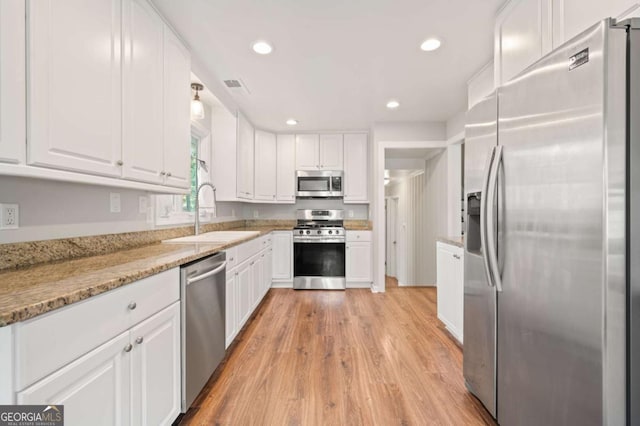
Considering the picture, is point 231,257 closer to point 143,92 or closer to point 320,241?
point 143,92

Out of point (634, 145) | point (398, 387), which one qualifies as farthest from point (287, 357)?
point (634, 145)

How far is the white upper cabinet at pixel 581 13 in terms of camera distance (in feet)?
3.67

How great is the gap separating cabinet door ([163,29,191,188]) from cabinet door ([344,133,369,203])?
280 cm

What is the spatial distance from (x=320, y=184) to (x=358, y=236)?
1033mm

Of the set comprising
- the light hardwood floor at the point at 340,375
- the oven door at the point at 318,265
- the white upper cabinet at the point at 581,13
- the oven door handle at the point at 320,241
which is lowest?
the light hardwood floor at the point at 340,375

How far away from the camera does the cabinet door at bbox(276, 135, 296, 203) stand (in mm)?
4676

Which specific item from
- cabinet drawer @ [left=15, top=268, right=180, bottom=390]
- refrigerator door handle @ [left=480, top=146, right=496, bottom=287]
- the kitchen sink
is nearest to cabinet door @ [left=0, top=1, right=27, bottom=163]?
cabinet drawer @ [left=15, top=268, right=180, bottom=390]

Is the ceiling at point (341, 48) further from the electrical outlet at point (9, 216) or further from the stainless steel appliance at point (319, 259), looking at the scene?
the stainless steel appliance at point (319, 259)

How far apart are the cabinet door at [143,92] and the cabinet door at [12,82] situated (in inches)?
20.2

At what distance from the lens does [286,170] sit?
4.68 m

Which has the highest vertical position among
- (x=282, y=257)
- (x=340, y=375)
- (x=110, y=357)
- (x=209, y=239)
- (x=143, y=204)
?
(x=143, y=204)

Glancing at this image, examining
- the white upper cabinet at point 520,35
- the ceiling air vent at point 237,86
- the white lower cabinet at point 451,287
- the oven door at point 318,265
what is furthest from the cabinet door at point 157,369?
the oven door at point 318,265

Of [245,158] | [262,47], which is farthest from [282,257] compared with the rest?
[262,47]

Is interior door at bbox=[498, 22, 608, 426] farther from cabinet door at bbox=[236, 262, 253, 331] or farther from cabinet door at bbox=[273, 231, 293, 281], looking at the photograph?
cabinet door at bbox=[273, 231, 293, 281]
